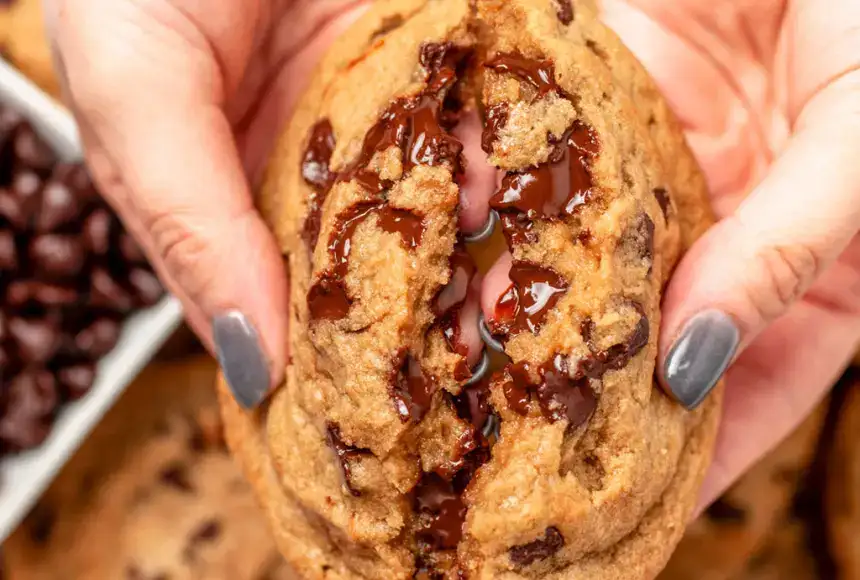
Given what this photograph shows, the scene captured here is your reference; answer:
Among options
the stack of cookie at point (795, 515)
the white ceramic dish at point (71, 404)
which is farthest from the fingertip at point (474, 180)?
the stack of cookie at point (795, 515)

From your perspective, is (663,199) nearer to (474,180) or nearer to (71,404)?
(474,180)

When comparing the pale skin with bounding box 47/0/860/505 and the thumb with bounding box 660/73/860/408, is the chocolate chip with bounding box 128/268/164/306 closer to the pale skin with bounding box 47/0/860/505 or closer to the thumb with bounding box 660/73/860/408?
the pale skin with bounding box 47/0/860/505

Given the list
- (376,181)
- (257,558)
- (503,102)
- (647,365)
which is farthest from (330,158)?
(257,558)

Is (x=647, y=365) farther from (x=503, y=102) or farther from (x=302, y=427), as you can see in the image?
(x=302, y=427)

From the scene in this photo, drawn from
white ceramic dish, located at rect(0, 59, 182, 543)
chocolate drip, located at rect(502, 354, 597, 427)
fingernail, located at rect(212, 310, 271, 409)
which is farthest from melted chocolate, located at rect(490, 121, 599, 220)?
white ceramic dish, located at rect(0, 59, 182, 543)

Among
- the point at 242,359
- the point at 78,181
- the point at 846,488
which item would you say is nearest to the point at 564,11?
the point at 242,359

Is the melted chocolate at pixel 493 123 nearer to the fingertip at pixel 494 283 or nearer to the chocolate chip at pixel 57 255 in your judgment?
the fingertip at pixel 494 283

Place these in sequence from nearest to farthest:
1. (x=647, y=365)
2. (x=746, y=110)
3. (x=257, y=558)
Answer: (x=647, y=365) → (x=746, y=110) → (x=257, y=558)
